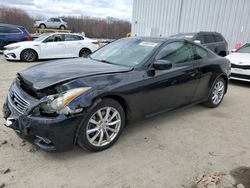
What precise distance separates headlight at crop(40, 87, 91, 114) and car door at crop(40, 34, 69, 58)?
929 centimetres

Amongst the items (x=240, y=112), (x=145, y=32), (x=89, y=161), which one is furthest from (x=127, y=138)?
(x=145, y=32)

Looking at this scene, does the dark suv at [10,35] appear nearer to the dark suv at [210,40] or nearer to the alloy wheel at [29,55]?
the alloy wheel at [29,55]

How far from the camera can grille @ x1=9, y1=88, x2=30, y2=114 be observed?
112 inches

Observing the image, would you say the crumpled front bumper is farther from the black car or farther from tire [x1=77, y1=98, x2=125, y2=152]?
tire [x1=77, y1=98, x2=125, y2=152]

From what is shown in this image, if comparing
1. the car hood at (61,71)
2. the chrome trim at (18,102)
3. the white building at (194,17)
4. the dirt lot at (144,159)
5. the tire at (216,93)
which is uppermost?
the white building at (194,17)

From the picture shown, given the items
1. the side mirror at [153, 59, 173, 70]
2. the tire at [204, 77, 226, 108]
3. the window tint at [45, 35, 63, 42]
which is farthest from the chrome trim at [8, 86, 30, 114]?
the window tint at [45, 35, 63, 42]

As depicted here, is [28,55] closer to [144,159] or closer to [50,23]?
[144,159]

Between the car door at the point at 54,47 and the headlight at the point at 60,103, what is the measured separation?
9294mm

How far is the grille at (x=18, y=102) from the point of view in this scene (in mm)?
2843

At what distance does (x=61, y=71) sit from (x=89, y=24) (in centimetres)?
4312

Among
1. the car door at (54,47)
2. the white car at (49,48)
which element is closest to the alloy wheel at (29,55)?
the white car at (49,48)

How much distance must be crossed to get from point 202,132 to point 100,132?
1.78 meters

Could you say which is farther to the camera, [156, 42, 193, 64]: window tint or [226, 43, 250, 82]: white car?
[226, 43, 250, 82]: white car

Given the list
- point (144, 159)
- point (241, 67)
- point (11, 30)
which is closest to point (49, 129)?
point (144, 159)
